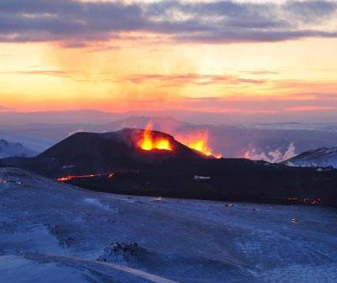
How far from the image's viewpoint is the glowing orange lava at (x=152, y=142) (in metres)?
90.1

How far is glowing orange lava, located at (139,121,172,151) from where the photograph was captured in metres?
90.1

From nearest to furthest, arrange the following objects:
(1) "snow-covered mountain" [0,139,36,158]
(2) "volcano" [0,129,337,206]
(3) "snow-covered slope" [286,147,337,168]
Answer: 1. (2) "volcano" [0,129,337,206]
2. (3) "snow-covered slope" [286,147,337,168]
3. (1) "snow-covered mountain" [0,139,36,158]

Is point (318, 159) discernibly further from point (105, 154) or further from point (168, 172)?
point (105, 154)

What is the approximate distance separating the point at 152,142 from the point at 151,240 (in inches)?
2245

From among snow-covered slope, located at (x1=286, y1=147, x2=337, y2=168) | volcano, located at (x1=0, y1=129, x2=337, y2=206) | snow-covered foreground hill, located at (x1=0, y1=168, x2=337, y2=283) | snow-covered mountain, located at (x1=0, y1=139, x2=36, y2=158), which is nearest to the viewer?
snow-covered foreground hill, located at (x1=0, y1=168, x2=337, y2=283)

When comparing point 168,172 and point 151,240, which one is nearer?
point 151,240

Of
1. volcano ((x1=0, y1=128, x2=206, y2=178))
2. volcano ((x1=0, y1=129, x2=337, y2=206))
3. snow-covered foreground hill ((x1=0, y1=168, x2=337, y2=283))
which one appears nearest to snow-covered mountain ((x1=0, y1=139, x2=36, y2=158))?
volcano ((x1=0, y1=129, x2=337, y2=206))

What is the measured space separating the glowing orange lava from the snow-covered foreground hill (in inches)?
1443

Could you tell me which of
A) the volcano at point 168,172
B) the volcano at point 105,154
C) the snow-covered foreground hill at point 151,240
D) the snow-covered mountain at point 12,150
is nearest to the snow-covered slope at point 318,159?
the volcano at point 168,172

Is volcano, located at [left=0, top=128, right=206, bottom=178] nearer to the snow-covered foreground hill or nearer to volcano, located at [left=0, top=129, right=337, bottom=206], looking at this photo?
volcano, located at [left=0, top=129, right=337, bottom=206]

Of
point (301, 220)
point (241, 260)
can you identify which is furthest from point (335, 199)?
point (241, 260)

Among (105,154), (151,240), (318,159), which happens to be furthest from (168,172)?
(151,240)

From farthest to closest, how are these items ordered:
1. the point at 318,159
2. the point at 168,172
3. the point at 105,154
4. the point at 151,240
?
the point at 318,159 → the point at 105,154 → the point at 168,172 → the point at 151,240

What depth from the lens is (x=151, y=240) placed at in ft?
120
